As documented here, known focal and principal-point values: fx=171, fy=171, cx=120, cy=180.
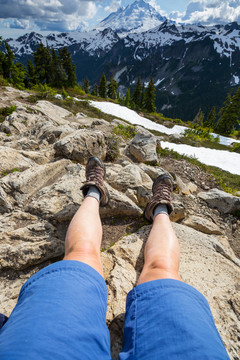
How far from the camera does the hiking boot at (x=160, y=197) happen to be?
12.8 feet

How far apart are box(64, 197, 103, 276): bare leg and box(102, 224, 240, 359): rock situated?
0.64 m

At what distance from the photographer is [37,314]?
148cm

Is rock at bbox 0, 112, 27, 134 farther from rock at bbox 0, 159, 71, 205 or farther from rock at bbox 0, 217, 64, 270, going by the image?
rock at bbox 0, 217, 64, 270

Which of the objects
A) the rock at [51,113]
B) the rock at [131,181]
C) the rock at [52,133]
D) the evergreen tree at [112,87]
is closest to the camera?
the rock at [131,181]

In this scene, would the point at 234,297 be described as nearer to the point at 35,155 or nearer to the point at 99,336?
the point at 99,336

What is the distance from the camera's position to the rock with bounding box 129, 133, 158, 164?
25.0 ft

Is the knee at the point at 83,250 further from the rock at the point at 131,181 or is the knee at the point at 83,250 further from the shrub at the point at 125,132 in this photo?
the shrub at the point at 125,132

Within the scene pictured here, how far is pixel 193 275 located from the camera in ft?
9.96

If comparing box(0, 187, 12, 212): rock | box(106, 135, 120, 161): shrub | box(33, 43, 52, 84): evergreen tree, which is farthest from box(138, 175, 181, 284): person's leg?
box(33, 43, 52, 84): evergreen tree

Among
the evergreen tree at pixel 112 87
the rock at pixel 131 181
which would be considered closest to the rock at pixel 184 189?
the rock at pixel 131 181

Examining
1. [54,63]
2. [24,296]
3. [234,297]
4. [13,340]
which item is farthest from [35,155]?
[54,63]

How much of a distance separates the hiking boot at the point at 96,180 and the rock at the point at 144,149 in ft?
11.5

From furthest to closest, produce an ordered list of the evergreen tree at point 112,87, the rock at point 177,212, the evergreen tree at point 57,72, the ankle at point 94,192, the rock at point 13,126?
the evergreen tree at point 112,87, the evergreen tree at point 57,72, the rock at point 13,126, the rock at point 177,212, the ankle at point 94,192

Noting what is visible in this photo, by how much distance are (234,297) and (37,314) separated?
2.84m
